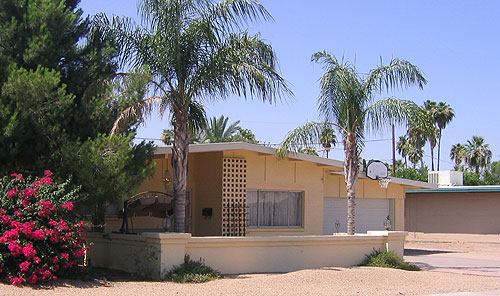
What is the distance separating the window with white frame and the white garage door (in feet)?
7.58

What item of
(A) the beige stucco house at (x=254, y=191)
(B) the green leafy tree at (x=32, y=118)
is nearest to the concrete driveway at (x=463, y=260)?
(A) the beige stucco house at (x=254, y=191)

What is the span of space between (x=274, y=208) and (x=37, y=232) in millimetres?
10932

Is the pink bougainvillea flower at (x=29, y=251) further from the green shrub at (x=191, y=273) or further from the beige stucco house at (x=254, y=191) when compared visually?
the beige stucco house at (x=254, y=191)

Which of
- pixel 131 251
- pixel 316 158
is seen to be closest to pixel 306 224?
pixel 316 158

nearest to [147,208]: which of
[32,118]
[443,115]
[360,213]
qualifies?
[32,118]

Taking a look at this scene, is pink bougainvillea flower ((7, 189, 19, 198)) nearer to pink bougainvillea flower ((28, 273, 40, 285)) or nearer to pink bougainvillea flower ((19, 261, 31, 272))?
pink bougainvillea flower ((19, 261, 31, 272))

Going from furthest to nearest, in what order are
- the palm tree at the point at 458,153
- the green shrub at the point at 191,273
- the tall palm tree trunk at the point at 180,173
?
the palm tree at the point at 458,153 < the tall palm tree trunk at the point at 180,173 < the green shrub at the point at 191,273

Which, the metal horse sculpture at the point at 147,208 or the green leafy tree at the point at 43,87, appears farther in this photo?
the metal horse sculpture at the point at 147,208

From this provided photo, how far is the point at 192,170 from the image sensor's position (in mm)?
21297

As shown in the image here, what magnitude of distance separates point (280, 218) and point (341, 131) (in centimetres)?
448

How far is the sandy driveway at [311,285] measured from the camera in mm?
12344

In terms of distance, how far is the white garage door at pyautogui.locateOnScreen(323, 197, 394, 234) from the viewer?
973 inches

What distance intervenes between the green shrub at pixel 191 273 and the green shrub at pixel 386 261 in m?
4.89

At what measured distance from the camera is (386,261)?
17547mm
